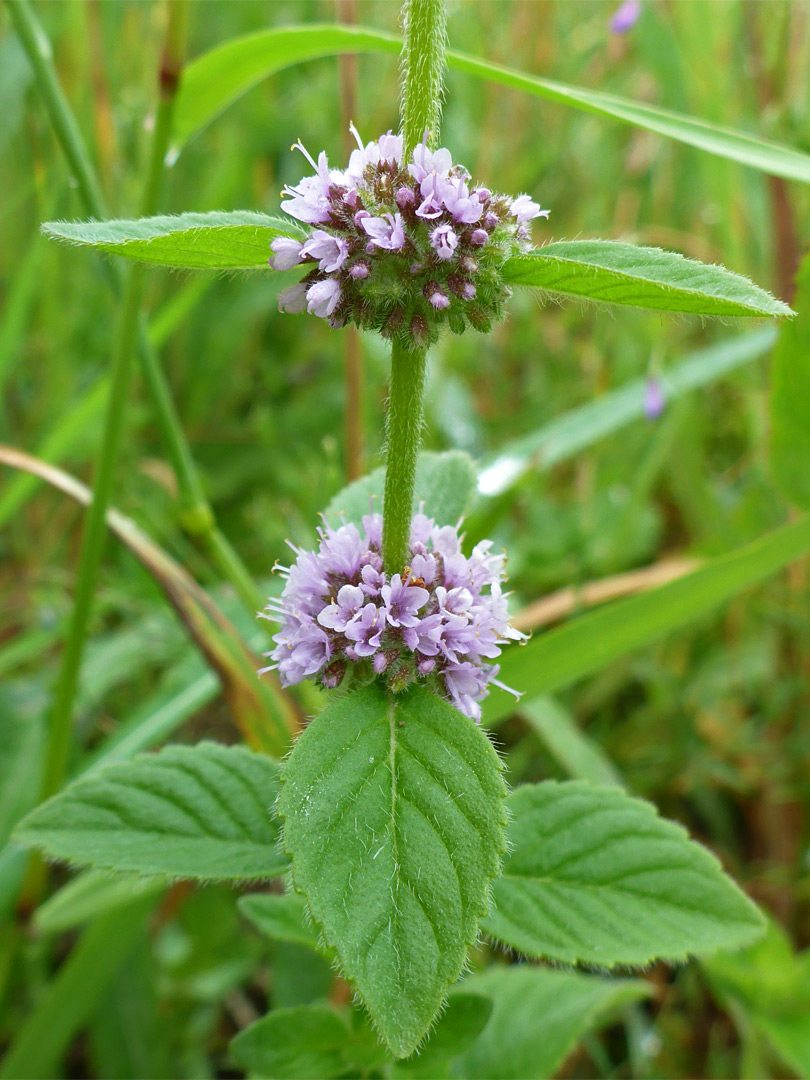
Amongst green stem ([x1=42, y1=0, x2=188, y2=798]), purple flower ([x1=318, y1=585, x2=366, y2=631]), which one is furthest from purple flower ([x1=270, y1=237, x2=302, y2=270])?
green stem ([x1=42, y1=0, x2=188, y2=798])

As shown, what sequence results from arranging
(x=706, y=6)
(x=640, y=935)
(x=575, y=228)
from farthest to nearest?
(x=575, y=228)
(x=706, y=6)
(x=640, y=935)

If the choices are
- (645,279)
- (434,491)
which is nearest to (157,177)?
(434,491)

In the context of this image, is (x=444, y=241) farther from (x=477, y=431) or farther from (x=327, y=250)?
(x=477, y=431)

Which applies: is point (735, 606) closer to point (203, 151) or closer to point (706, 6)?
point (706, 6)

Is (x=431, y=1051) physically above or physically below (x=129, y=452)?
below

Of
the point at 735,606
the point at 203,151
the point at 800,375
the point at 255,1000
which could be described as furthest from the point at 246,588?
the point at 203,151

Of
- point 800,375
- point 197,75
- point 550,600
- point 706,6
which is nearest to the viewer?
point 197,75

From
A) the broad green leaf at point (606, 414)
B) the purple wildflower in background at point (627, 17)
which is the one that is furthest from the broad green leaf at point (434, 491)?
the purple wildflower in background at point (627, 17)
